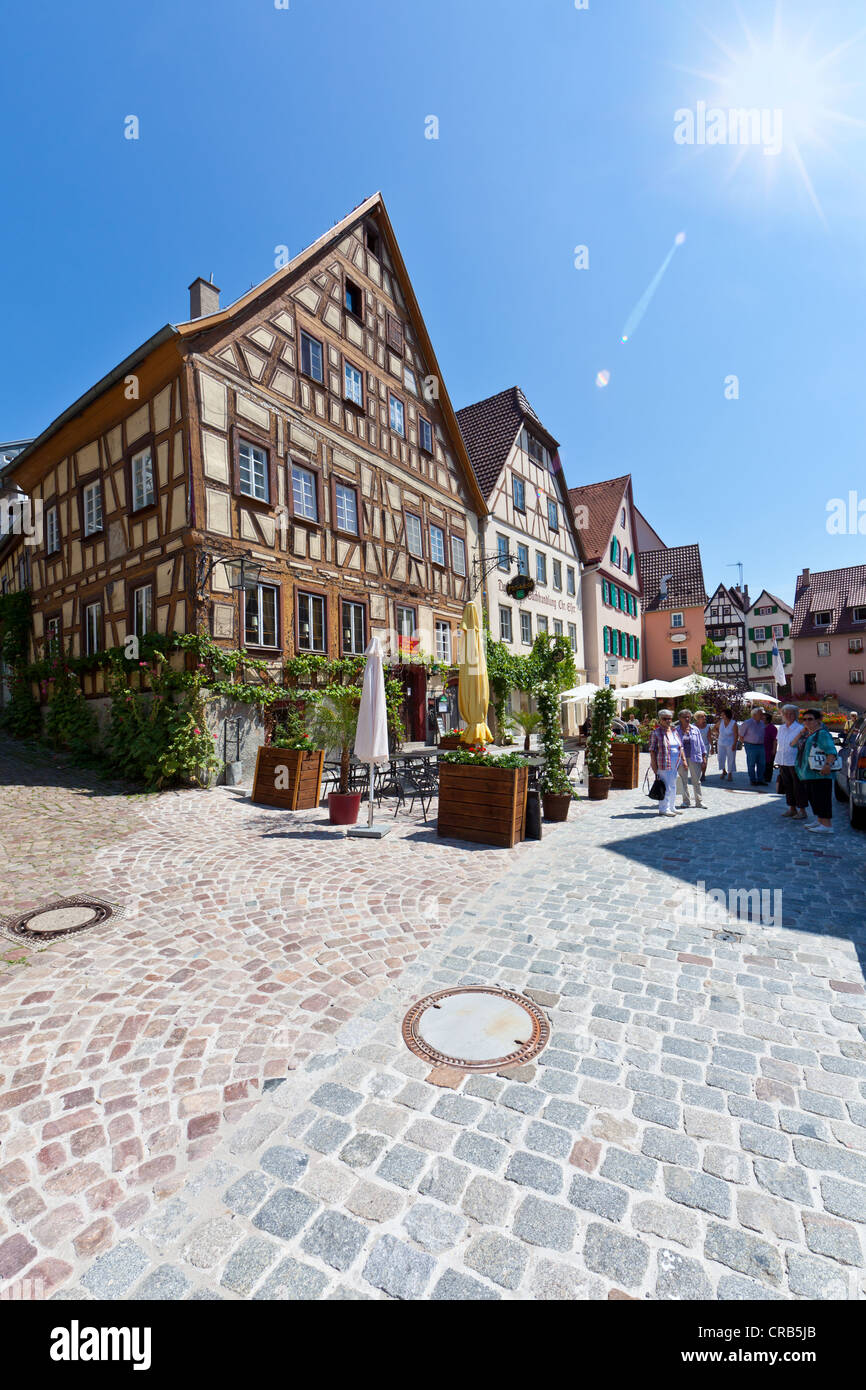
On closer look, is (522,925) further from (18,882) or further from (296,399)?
(296,399)

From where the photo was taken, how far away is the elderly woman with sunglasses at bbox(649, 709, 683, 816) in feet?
31.8

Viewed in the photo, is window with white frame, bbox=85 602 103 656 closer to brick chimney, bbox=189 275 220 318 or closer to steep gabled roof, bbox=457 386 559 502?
brick chimney, bbox=189 275 220 318

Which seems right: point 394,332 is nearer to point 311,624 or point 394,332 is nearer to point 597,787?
point 311,624

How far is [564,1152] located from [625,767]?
11.6 meters

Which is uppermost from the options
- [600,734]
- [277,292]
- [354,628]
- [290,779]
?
[277,292]

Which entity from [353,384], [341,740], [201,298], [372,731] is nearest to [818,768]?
[372,731]

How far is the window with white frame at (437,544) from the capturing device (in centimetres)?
1909

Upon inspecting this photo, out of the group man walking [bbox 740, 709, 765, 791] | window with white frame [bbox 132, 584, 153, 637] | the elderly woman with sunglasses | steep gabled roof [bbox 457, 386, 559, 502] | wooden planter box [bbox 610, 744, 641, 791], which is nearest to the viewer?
the elderly woman with sunglasses

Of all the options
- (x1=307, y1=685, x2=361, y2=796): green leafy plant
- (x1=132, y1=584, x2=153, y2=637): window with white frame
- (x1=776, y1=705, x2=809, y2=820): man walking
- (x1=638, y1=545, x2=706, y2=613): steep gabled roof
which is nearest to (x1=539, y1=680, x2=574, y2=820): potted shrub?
(x1=307, y1=685, x2=361, y2=796): green leafy plant

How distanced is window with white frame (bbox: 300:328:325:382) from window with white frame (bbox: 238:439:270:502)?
2.95 metres

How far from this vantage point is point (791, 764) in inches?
392

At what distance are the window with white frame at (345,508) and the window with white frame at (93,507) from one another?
5834 mm

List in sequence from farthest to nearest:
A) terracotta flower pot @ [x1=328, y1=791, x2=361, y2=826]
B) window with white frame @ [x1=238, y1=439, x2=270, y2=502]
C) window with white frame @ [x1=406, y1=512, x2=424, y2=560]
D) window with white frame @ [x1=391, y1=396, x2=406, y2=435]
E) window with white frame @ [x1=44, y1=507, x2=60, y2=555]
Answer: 1. window with white frame @ [x1=406, y1=512, x2=424, y2=560]
2. window with white frame @ [x1=391, y1=396, x2=406, y2=435]
3. window with white frame @ [x1=44, y1=507, x2=60, y2=555]
4. window with white frame @ [x1=238, y1=439, x2=270, y2=502]
5. terracotta flower pot @ [x1=328, y1=791, x2=361, y2=826]

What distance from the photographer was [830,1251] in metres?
2.07
